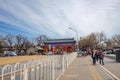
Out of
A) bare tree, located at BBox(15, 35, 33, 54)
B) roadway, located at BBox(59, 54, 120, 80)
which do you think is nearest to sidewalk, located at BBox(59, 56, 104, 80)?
roadway, located at BBox(59, 54, 120, 80)

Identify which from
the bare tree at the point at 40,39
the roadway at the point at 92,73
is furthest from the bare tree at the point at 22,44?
the roadway at the point at 92,73

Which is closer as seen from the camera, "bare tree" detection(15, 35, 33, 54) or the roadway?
the roadway

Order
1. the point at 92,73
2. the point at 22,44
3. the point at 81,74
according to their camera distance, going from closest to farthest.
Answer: the point at 81,74, the point at 92,73, the point at 22,44

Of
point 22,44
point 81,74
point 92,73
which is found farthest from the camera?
point 22,44

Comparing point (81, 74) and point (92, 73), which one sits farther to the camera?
point (92, 73)

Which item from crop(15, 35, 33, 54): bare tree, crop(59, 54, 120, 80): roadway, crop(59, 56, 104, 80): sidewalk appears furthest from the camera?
crop(15, 35, 33, 54): bare tree

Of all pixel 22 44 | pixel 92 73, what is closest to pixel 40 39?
pixel 22 44

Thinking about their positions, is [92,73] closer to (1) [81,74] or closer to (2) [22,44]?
(1) [81,74]

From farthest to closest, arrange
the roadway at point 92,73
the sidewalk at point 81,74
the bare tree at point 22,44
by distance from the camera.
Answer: the bare tree at point 22,44
the roadway at point 92,73
the sidewalk at point 81,74

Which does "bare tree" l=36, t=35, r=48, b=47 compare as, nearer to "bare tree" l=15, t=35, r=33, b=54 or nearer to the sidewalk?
"bare tree" l=15, t=35, r=33, b=54

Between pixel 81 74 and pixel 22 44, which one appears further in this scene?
pixel 22 44

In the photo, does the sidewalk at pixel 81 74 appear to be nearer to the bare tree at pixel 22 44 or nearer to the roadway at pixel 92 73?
the roadway at pixel 92 73

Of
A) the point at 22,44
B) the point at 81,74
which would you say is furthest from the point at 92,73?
the point at 22,44

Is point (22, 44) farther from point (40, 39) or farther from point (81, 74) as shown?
point (81, 74)
